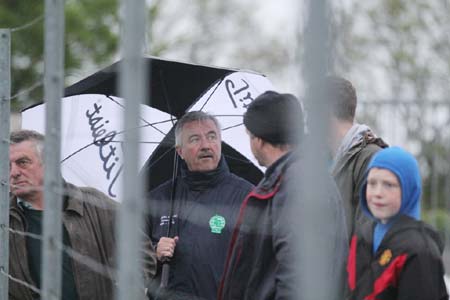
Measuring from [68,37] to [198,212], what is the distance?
48.1 feet

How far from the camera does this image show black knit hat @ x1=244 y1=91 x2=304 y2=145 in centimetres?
330

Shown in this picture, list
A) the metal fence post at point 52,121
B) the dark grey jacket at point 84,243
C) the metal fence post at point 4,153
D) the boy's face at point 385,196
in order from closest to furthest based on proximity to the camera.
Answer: the metal fence post at point 52,121 → the boy's face at point 385,196 → the metal fence post at point 4,153 → the dark grey jacket at point 84,243

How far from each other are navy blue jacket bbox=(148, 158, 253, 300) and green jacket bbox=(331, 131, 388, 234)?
1.37ft

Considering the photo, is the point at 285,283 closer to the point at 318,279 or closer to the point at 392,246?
the point at 392,246

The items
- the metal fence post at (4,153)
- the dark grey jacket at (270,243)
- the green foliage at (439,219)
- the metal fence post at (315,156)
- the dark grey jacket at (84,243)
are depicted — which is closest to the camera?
the metal fence post at (315,156)

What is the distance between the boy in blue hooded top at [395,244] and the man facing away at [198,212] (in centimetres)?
91

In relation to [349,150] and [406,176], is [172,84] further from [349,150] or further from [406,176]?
[406,176]

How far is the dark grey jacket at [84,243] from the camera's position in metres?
3.88

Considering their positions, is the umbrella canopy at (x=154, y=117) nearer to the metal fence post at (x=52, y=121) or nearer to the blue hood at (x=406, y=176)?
the blue hood at (x=406, y=176)

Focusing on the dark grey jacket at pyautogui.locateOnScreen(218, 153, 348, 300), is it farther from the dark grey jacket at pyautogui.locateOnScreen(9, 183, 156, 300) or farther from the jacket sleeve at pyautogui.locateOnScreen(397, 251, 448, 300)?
the dark grey jacket at pyautogui.locateOnScreen(9, 183, 156, 300)

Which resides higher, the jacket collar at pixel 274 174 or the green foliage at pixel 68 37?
the green foliage at pixel 68 37

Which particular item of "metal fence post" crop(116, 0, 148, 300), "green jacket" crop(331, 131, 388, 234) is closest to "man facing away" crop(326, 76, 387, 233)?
"green jacket" crop(331, 131, 388, 234)

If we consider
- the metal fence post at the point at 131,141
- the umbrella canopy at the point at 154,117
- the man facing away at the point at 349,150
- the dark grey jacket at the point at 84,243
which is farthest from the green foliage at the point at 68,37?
the metal fence post at the point at 131,141

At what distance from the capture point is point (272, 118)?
342 centimetres
